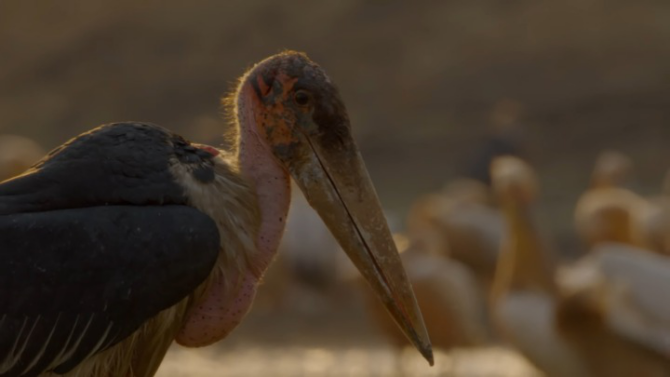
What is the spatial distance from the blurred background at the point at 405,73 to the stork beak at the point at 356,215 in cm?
1430

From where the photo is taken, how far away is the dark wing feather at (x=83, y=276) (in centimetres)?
371

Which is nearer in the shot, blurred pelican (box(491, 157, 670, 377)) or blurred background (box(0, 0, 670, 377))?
blurred pelican (box(491, 157, 670, 377))

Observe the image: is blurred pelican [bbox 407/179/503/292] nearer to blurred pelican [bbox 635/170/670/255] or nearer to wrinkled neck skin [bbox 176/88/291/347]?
blurred pelican [bbox 635/170/670/255]

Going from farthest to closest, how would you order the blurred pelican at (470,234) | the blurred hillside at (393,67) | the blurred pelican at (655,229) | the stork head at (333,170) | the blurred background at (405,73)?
1. the blurred hillside at (393,67)
2. the blurred background at (405,73)
3. the blurred pelican at (470,234)
4. the blurred pelican at (655,229)
5. the stork head at (333,170)

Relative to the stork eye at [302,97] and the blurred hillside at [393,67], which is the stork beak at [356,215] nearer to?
the stork eye at [302,97]

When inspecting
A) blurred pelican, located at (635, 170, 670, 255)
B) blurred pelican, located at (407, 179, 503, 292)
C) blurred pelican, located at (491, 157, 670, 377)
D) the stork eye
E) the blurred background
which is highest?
the stork eye

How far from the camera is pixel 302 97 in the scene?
13.1 ft

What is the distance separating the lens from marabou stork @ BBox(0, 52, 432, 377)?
12.3ft

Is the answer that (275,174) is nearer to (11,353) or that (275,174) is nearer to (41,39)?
(11,353)

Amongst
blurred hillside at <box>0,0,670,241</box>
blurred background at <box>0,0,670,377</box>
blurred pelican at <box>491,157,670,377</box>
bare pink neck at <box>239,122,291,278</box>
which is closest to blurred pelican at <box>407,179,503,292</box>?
blurred pelican at <box>491,157,670,377</box>

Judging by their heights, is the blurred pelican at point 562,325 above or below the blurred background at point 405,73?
above

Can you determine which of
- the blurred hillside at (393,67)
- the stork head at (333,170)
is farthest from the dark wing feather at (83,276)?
the blurred hillside at (393,67)

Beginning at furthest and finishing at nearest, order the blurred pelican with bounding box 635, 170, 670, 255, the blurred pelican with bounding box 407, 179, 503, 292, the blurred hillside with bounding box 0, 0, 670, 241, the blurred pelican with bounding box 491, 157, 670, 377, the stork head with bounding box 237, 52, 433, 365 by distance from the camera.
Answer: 1. the blurred hillside with bounding box 0, 0, 670, 241
2. the blurred pelican with bounding box 407, 179, 503, 292
3. the blurred pelican with bounding box 635, 170, 670, 255
4. the blurred pelican with bounding box 491, 157, 670, 377
5. the stork head with bounding box 237, 52, 433, 365

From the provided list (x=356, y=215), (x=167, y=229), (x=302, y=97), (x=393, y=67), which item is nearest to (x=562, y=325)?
(x=356, y=215)
